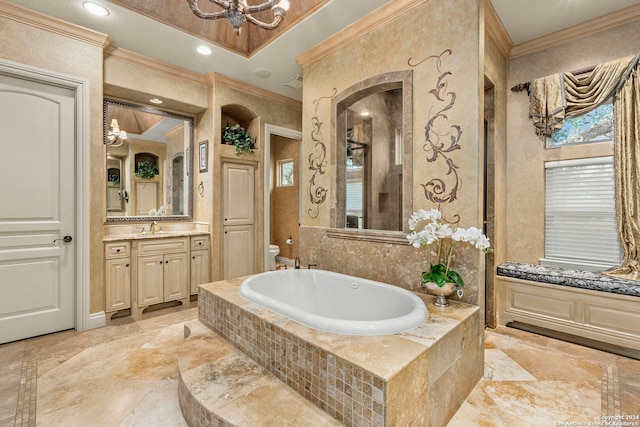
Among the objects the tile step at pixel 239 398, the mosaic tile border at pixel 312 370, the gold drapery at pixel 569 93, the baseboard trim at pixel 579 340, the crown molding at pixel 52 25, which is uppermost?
the crown molding at pixel 52 25

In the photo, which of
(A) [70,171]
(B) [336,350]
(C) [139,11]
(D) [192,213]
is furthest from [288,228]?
(B) [336,350]

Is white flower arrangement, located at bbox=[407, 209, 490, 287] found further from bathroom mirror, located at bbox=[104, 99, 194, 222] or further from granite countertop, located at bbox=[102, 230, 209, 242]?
bathroom mirror, located at bbox=[104, 99, 194, 222]

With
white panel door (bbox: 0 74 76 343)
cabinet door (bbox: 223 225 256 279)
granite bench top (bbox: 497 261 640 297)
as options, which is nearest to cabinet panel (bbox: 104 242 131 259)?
white panel door (bbox: 0 74 76 343)

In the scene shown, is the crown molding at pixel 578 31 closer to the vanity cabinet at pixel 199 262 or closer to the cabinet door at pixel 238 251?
the cabinet door at pixel 238 251

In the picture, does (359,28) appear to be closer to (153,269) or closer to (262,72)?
(262,72)

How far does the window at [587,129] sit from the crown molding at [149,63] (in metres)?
3.86

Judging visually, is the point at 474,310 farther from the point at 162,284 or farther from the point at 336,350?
the point at 162,284

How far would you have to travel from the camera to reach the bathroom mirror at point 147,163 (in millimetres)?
3217

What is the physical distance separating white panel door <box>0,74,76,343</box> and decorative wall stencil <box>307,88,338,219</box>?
2.20 meters

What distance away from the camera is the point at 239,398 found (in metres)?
1.35

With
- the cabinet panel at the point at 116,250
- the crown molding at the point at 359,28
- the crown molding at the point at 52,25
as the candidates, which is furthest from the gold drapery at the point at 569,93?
the cabinet panel at the point at 116,250

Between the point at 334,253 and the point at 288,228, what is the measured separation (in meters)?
2.92

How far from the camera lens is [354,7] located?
232cm

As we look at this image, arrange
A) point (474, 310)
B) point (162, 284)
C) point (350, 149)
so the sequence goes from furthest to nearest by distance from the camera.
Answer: point (162, 284) < point (350, 149) < point (474, 310)
